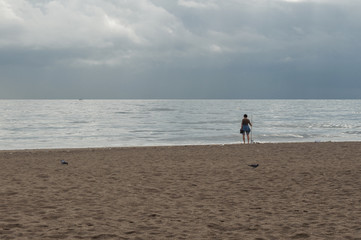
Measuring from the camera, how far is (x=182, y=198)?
897 cm

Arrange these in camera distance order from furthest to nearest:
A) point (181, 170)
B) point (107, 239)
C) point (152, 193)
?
1. point (181, 170)
2. point (152, 193)
3. point (107, 239)

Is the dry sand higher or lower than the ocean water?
lower

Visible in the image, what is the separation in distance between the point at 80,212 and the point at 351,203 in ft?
19.1

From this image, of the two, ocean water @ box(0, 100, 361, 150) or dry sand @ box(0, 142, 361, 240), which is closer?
dry sand @ box(0, 142, 361, 240)

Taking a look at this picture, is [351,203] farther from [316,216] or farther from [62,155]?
[62,155]

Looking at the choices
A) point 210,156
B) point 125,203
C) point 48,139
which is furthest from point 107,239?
point 48,139

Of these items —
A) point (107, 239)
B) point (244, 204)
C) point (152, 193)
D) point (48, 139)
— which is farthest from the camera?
point (48, 139)

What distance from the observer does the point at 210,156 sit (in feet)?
A: 54.5

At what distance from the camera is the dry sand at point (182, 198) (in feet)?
21.6

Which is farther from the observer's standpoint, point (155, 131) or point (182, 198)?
point (155, 131)

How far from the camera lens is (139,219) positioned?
7.31 meters

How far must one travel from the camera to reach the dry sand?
6.59m

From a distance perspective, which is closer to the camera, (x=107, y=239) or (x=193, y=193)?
(x=107, y=239)

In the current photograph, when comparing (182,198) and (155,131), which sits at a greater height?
(155,131)
